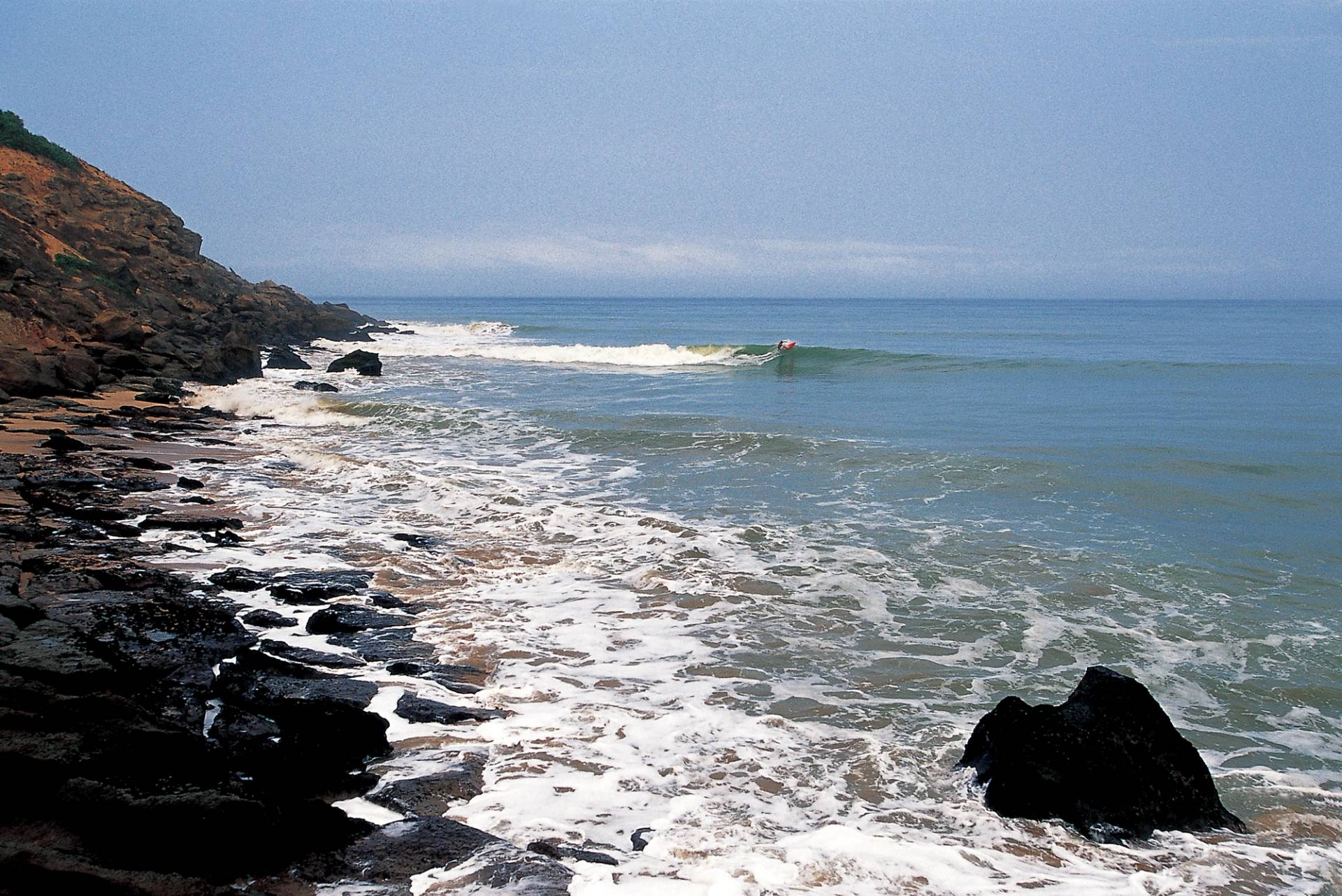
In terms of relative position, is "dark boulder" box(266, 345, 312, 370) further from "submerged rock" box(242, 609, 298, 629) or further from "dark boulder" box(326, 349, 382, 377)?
"submerged rock" box(242, 609, 298, 629)

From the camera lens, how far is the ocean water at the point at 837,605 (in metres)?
4.64

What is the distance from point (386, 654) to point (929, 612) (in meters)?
4.65

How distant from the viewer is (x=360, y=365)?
100ft

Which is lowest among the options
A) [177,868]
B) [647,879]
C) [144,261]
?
[647,879]

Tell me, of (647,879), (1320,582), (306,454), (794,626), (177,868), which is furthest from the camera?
(306,454)

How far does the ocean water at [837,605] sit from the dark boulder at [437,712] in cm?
14

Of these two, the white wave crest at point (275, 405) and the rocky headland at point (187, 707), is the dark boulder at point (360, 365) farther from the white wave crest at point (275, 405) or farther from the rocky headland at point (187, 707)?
the rocky headland at point (187, 707)

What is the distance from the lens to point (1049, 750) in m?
4.96

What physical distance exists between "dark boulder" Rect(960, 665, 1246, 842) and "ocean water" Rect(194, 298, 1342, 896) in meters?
0.14

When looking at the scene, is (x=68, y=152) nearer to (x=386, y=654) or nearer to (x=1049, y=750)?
(x=386, y=654)

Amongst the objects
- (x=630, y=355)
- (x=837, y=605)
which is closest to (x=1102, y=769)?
(x=837, y=605)

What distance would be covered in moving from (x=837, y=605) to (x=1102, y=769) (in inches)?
144

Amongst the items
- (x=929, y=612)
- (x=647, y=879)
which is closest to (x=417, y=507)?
(x=929, y=612)

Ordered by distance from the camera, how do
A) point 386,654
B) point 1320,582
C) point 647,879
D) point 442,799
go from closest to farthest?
point 647,879 < point 442,799 < point 386,654 < point 1320,582
